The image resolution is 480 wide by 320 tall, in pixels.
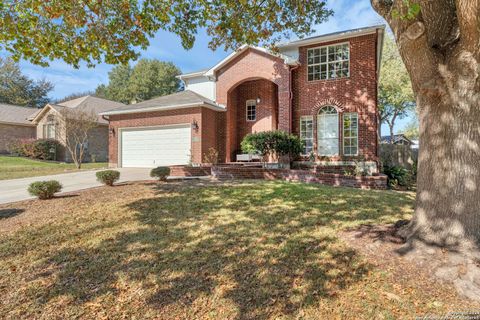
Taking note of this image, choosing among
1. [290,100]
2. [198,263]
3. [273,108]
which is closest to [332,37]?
[290,100]

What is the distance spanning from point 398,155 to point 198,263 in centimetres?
1482

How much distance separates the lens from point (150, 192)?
726cm

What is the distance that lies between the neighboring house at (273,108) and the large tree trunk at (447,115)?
8896 mm

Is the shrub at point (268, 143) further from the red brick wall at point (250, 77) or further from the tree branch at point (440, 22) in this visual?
the tree branch at point (440, 22)

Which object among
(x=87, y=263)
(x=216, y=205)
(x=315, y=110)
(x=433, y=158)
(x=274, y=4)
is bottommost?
(x=87, y=263)

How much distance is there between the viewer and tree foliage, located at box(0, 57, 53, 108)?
3747 cm

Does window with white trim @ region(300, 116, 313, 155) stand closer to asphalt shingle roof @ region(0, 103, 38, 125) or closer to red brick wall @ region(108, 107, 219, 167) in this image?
red brick wall @ region(108, 107, 219, 167)

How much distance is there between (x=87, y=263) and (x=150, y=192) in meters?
3.53

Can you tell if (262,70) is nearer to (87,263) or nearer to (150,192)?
(150,192)

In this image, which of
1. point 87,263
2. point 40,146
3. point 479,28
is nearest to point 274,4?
point 479,28

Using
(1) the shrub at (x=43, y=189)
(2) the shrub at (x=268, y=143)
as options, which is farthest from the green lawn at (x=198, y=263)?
(2) the shrub at (x=268, y=143)

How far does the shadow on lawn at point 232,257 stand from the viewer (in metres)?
3.01

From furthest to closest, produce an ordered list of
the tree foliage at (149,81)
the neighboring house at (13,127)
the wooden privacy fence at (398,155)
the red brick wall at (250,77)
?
the tree foliage at (149,81) → the neighboring house at (13,127) → the wooden privacy fence at (398,155) → the red brick wall at (250,77)

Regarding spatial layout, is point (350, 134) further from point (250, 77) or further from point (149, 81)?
point (149, 81)
